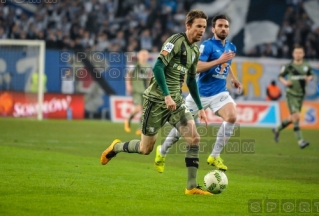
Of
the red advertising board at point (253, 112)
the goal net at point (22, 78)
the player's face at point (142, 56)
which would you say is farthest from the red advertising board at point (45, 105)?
the player's face at point (142, 56)

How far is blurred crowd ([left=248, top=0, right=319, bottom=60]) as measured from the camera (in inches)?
1251

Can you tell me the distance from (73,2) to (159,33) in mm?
4195

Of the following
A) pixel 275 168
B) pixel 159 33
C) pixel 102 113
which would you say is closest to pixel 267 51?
pixel 159 33

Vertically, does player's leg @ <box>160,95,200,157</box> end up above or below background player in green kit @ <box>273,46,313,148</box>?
below

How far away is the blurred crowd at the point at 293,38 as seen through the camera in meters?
31.8

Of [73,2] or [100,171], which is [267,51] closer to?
[73,2]

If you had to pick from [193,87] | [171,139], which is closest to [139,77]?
[171,139]

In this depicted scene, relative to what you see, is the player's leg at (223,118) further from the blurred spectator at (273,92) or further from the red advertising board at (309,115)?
the blurred spectator at (273,92)

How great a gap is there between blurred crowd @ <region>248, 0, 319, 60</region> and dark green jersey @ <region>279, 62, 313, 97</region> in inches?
507

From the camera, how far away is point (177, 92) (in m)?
8.95

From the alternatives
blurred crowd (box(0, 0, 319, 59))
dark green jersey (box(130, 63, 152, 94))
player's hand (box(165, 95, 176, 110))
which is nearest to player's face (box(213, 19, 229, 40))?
player's hand (box(165, 95, 176, 110))

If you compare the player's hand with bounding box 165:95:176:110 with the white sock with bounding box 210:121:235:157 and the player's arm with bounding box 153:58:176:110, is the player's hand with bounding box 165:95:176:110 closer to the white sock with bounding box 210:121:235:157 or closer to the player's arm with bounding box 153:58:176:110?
the player's arm with bounding box 153:58:176:110

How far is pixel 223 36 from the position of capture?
38.3 feet

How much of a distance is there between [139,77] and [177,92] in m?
12.5
